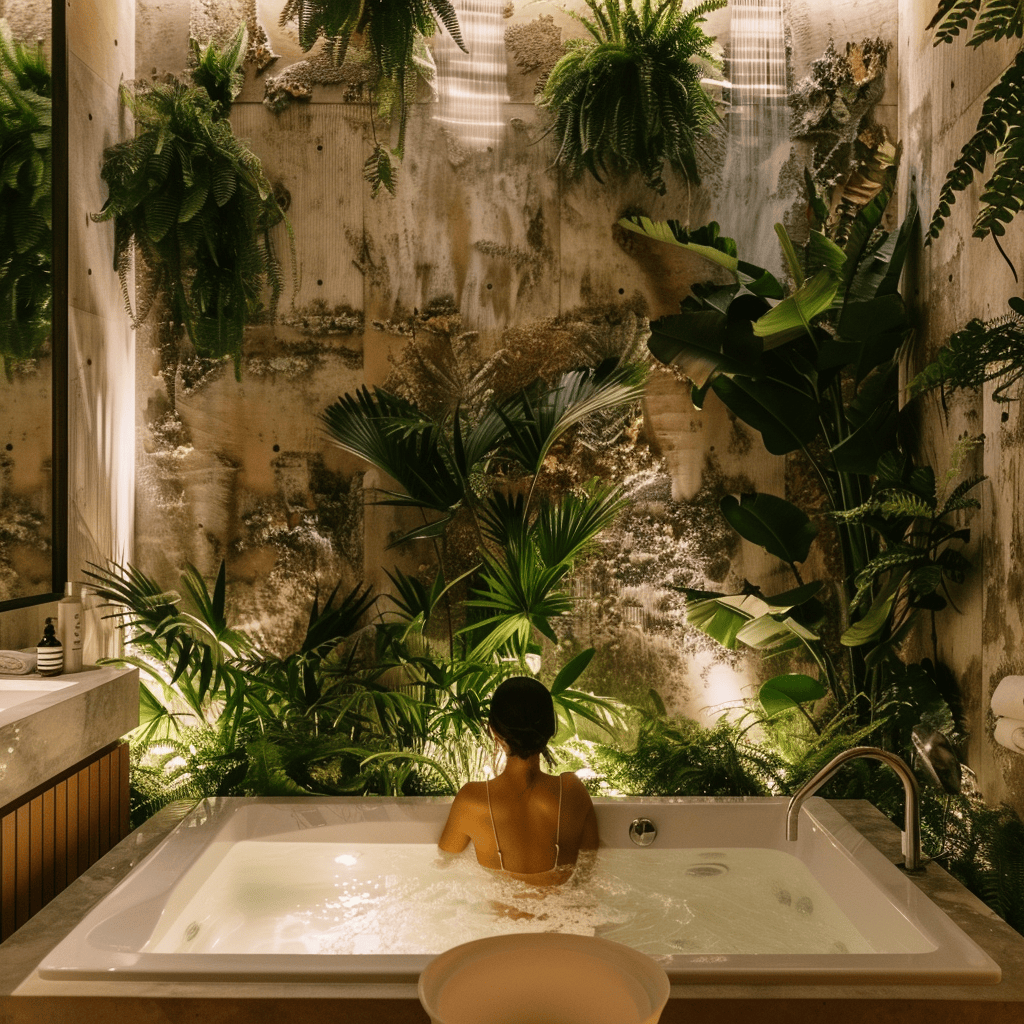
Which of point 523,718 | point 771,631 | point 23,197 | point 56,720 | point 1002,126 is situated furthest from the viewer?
point 771,631

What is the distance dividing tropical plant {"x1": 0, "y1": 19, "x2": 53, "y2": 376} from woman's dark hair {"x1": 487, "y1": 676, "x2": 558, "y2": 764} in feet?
6.21

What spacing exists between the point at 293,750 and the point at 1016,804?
7.75 ft

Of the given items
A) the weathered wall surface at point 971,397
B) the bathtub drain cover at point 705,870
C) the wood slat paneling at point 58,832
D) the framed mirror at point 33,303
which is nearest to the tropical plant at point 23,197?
the framed mirror at point 33,303

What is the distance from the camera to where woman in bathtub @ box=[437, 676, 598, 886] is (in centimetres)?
245

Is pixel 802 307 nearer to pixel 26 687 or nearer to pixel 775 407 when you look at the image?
pixel 775 407

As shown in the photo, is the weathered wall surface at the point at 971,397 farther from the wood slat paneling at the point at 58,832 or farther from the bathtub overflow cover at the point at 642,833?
the wood slat paneling at the point at 58,832

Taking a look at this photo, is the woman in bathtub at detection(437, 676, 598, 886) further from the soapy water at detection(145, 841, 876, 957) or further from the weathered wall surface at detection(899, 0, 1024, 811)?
the weathered wall surface at detection(899, 0, 1024, 811)

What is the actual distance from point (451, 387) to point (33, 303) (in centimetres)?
164

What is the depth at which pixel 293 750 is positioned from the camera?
10.3 ft

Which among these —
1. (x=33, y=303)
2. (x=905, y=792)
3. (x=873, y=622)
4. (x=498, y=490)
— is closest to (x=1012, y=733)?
(x=905, y=792)

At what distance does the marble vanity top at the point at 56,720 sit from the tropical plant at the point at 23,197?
3.36ft

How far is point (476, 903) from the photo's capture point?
236 centimetres

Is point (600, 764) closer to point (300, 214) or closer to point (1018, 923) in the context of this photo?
point (1018, 923)

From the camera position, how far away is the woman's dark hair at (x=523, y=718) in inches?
96.0
